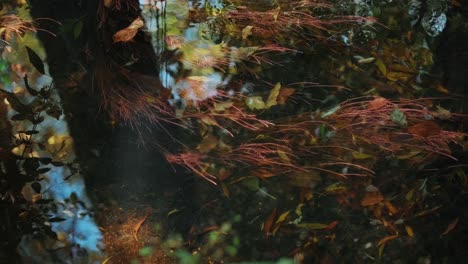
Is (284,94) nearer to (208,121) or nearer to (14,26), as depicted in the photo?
(208,121)

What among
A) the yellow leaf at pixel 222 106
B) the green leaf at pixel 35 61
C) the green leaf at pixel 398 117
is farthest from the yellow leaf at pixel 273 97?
the green leaf at pixel 35 61

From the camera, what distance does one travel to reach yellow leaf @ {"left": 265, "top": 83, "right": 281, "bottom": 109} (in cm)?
139

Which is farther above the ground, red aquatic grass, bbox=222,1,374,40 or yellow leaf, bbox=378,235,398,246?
red aquatic grass, bbox=222,1,374,40

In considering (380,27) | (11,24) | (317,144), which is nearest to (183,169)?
(317,144)

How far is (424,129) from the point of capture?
4.31ft

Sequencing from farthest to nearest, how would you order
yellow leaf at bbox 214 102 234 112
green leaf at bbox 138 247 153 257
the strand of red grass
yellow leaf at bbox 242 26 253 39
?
yellow leaf at bbox 242 26 253 39, yellow leaf at bbox 214 102 234 112, the strand of red grass, green leaf at bbox 138 247 153 257

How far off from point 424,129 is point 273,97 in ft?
1.56

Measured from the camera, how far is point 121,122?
1.34 metres

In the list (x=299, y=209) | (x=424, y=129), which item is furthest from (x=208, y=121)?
(x=424, y=129)

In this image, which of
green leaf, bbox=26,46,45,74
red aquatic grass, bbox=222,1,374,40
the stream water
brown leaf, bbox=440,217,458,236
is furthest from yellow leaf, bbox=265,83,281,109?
green leaf, bbox=26,46,45,74

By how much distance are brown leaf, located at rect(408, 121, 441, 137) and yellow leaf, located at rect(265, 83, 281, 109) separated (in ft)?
1.40

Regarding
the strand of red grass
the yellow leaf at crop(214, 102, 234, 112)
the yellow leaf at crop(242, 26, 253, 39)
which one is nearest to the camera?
the strand of red grass

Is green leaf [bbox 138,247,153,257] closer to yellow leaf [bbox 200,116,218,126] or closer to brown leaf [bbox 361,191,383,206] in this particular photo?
yellow leaf [bbox 200,116,218,126]

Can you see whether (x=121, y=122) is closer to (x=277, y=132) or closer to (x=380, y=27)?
(x=277, y=132)
